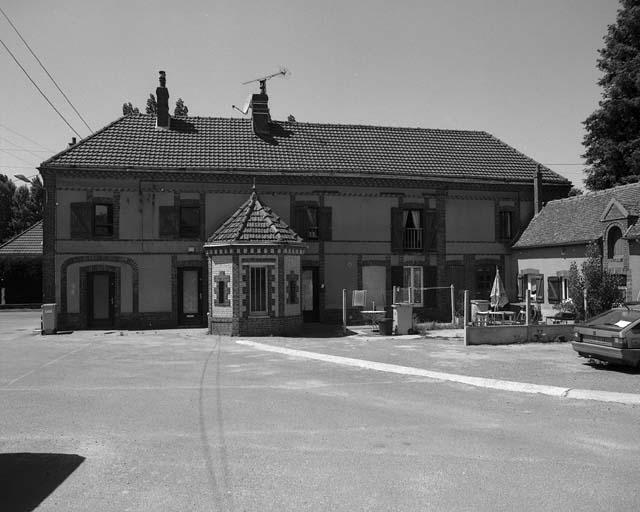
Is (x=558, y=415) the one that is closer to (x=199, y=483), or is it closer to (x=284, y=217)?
(x=199, y=483)

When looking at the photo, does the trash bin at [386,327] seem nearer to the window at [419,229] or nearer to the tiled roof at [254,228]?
the tiled roof at [254,228]

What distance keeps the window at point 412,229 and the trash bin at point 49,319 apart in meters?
15.3

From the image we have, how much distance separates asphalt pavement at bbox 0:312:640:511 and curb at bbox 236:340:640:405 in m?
Answer: 0.39

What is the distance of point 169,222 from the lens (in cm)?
2492

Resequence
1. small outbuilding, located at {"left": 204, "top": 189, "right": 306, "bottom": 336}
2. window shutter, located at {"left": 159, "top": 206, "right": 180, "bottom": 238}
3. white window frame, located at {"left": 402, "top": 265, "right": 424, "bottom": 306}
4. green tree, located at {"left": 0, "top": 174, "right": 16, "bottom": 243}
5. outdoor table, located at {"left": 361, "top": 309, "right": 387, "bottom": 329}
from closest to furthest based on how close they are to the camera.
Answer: small outbuilding, located at {"left": 204, "top": 189, "right": 306, "bottom": 336}, outdoor table, located at {"left": 361, "top": 309, "right": 387, "bottom": 329}, window shutter, located at {"left": 159, "top": 206, "right": 180, "bottom": 238}, white window frame, located at {"left": 402, "top": 265, "right": 424, "bottom": 306}, green tree, located at {"left": 0, "top": 174, "right": 16, "bottom": 243}

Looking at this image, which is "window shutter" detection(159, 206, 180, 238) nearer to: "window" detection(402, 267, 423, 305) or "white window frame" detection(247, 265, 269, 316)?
"white window frame" detection(247, 265, 269, 316)

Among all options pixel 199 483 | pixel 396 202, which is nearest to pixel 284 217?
pixel 396 202

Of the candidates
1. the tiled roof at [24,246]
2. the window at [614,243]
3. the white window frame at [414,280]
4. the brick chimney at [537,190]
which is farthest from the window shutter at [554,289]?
the tiled roof at [24,246]

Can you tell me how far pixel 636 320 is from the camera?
12703mm

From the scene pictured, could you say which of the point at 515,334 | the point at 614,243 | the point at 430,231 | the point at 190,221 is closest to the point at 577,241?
the point at 614,243

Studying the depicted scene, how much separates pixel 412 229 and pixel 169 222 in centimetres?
1102

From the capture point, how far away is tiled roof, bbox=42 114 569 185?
25125 millimetres

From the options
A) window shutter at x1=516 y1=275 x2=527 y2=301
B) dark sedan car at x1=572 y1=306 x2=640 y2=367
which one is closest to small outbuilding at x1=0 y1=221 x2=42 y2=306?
window shutter at x1=516 y1=275 x2=527 y2=301

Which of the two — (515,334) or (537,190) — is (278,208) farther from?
(537,190)
